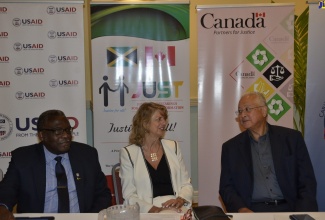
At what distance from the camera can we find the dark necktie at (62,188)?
110 inches

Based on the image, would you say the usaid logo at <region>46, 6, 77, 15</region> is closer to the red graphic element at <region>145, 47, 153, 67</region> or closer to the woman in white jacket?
the red graphic element at <region>145, 47, 153, 67</region>

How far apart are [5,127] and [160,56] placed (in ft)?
6.19

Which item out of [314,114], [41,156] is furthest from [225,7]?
[41,156]

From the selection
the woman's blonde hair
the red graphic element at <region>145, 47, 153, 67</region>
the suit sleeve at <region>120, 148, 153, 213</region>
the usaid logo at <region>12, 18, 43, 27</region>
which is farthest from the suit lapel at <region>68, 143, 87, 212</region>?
the usaid logo at <region>12, 18, 43, 27</region>

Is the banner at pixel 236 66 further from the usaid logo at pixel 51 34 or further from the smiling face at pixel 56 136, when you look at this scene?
the smiling face at pixel 56 136

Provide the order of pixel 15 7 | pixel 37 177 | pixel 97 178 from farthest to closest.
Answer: pixel 15 7 < pixel 97 178 < pixel 37 177

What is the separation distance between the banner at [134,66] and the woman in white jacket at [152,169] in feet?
4.23

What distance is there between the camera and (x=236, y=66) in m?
4.64

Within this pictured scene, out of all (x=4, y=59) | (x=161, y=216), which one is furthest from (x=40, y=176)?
(x=4, y=59)

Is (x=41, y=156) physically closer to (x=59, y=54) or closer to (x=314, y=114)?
(x=59, y=54)

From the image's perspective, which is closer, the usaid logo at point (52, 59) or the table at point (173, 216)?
the table at point (173, 216)

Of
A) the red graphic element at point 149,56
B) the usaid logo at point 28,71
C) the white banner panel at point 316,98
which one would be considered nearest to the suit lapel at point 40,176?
the usaid logo at point 28,71

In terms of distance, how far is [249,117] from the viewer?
3.21 m

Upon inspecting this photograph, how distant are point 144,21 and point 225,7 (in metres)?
0.92
